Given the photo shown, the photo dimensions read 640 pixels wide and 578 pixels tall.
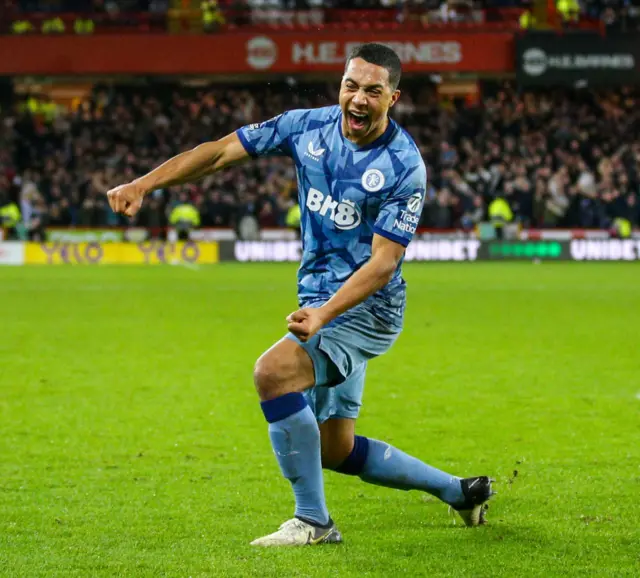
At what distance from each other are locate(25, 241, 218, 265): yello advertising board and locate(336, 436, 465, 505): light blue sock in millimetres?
23110

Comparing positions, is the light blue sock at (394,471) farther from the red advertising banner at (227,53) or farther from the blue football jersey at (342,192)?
the red advertising banner at (227,53)

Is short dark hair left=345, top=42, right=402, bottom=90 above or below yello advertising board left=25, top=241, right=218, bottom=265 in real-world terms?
above

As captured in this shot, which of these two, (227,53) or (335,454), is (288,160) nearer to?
(227,53)

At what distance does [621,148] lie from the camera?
106ft

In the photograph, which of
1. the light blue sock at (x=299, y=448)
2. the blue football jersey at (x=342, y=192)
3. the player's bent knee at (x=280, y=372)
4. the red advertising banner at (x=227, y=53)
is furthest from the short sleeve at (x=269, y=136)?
the red advertising banner at (x=227, y=53)

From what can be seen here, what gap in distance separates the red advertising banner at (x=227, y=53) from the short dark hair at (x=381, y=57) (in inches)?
1131

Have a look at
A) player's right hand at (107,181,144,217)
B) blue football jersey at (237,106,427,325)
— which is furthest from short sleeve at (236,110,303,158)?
player's right hand at (107,181,144,217)

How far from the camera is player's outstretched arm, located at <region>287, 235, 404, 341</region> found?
4406 millimetres

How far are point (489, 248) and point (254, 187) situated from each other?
6.05 m

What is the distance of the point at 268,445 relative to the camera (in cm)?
715

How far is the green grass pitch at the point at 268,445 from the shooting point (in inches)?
182

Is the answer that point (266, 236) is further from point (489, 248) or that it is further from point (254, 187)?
point (489, 248)

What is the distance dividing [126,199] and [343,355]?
101 cm

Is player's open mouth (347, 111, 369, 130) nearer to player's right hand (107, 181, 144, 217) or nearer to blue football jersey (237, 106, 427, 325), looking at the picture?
blue football jersey (237, 106, 427, 325)
